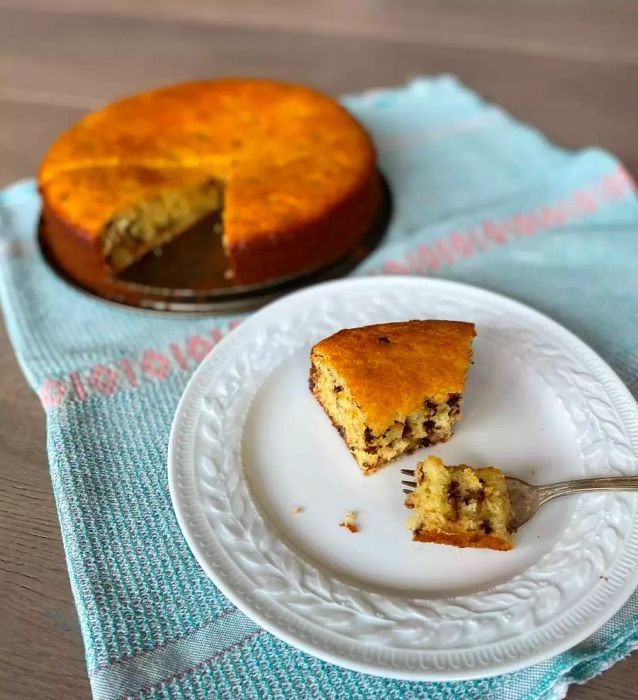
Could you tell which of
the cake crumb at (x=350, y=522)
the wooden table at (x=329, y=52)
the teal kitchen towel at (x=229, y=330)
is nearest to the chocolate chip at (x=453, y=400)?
the cake crumb at (x=350, y=522)

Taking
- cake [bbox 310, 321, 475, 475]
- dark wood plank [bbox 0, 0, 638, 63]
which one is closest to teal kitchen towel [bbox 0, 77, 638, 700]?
cake [bbox 310, 321, 475, 475]

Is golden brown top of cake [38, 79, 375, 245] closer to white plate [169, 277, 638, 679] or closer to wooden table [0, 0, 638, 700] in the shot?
white plate [169, 277, 638, 679]

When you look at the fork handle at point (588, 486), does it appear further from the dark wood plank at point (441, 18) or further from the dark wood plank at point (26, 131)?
the dark wood plank at point (441, 18)

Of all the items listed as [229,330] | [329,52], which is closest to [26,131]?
[329,52]

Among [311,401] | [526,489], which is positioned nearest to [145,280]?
[311,401]

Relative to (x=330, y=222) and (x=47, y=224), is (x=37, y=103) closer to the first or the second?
(x=47, y=224)

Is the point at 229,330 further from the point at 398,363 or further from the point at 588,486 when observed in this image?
the point at 588,486
